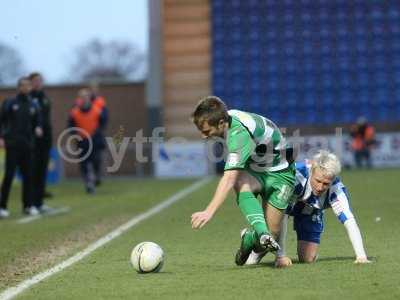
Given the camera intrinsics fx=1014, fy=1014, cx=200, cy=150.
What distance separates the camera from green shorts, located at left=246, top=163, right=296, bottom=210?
795cm

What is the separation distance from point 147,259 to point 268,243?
1007 millimetres

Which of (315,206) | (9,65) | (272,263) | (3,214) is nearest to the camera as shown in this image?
(272,263)

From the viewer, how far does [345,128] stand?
103 ft

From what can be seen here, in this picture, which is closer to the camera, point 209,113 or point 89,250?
point 209,113

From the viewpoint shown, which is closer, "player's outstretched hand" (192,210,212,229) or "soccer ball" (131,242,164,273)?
"player's outstretched hand" (192,210,212,229)

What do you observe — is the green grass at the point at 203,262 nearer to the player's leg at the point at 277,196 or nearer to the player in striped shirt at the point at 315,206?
the player in striped shirt at the point at 315,206

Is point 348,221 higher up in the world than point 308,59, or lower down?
higher up

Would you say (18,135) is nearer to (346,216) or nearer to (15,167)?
(15,167)

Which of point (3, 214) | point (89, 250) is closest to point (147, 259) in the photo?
point (89, 250)

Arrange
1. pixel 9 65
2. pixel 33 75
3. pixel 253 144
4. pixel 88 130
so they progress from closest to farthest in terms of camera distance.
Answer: pixel 253 144 → pixel 33 75 → pixel 88 130 → pixel 9 65

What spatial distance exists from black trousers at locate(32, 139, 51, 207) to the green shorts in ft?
30.0

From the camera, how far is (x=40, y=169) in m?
17.2

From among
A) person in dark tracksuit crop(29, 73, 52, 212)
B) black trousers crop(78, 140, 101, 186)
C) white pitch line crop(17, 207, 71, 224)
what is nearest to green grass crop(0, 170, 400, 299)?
white pitch line crop(17, 207, 71, 224)

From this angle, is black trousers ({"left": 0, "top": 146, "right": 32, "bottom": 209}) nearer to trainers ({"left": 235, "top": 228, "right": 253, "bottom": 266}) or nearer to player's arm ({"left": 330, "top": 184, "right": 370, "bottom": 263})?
trainers ({"left": 235, "top": 228, "right": 253, "bottom": 266})
